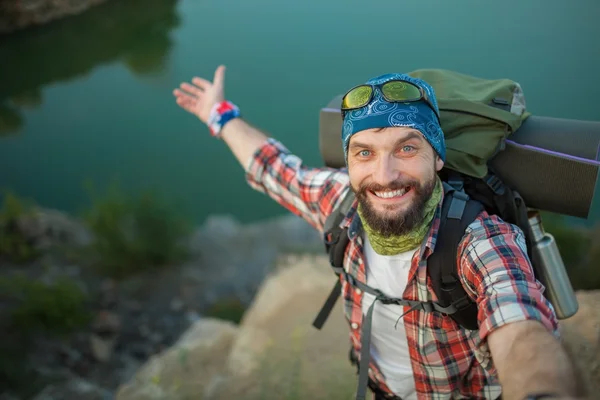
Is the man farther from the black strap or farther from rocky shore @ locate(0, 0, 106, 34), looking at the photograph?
rocky shore @ locate(0, 0, 106, 34)

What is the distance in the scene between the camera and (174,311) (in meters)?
4.48

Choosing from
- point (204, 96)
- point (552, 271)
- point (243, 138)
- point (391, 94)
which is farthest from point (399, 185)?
point (204, 96)

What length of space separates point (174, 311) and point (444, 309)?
11.8 ft

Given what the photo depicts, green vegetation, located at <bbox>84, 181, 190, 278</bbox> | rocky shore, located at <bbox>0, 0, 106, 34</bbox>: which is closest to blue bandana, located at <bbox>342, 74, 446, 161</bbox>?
green vegetation, located at <bbox>84, 181, 190, 278</bbox>

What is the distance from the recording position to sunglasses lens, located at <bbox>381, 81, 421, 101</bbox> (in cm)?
131

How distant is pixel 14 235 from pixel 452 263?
509 centimetres

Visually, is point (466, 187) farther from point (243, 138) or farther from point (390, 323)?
point (243, 138)

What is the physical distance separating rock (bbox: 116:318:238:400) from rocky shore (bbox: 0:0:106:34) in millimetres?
8812

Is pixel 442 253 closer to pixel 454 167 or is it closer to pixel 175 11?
pixel 454 167

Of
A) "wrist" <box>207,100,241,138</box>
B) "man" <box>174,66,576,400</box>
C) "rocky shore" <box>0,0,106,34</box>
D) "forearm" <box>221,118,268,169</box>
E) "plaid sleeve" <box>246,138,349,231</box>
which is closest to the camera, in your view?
"man" <box>174,66,576,400</box>

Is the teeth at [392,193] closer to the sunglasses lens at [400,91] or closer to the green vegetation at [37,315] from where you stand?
the sunglasses lens at [400,91]

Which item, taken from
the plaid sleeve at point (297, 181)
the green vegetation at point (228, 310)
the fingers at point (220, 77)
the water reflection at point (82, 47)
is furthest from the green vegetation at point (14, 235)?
the plaid sleeve at point (297, 181)

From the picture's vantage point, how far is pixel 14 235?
515 centimetres

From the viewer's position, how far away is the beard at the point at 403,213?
4.18 feet
